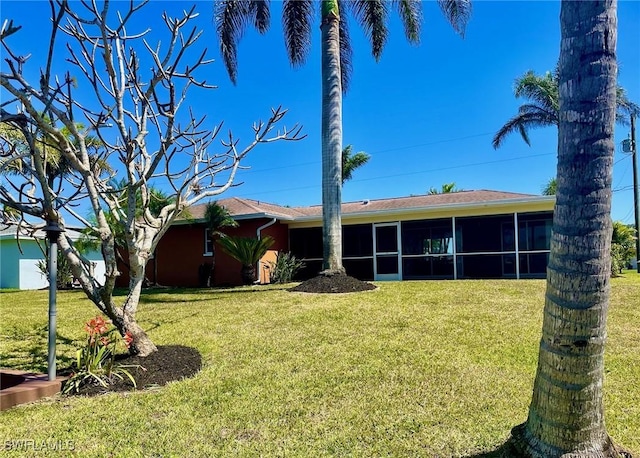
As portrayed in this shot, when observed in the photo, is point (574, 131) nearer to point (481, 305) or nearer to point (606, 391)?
point (606, 391)

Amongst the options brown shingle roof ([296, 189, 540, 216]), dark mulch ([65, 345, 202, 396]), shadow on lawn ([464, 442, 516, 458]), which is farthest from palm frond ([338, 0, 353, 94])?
shadow on lawn ([464, 442, 516, 458])

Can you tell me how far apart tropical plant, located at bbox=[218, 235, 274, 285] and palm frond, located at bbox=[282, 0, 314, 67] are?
22.2ft

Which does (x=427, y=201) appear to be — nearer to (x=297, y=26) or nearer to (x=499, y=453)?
(x=297, y=26)

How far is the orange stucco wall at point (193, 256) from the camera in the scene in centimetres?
1723

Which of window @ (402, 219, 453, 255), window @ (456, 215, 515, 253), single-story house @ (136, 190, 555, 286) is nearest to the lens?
single-story house @ (136, 190, 555, 286)

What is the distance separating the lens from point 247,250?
49.6ft

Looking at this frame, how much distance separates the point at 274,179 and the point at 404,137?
11.0 metres

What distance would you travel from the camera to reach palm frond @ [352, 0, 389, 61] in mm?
14680

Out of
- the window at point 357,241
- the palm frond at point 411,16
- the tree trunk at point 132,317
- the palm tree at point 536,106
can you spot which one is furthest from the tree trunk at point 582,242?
the palm tree at point 536,106

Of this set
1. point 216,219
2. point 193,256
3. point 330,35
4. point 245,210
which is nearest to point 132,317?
point 216,219

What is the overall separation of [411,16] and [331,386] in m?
13.2

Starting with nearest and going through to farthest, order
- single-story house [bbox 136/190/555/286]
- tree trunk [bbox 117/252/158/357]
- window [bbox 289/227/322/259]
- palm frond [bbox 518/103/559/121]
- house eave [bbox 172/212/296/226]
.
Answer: tree trunk [bbox 117/252/158/357] → single-story house [bbox 136/190/555/286] → house eave [bbox 172/212/296/226] → window [bbox 289/227/322/259] → palm frond [bbox 518/103/559/121]

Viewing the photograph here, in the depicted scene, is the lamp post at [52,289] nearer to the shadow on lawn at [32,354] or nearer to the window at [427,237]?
the shadow on lawn at [32,354]

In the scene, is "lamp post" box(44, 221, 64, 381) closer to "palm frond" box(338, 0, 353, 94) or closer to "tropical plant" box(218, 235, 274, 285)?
"tropical plant" box(218, 235, 274, 285)
